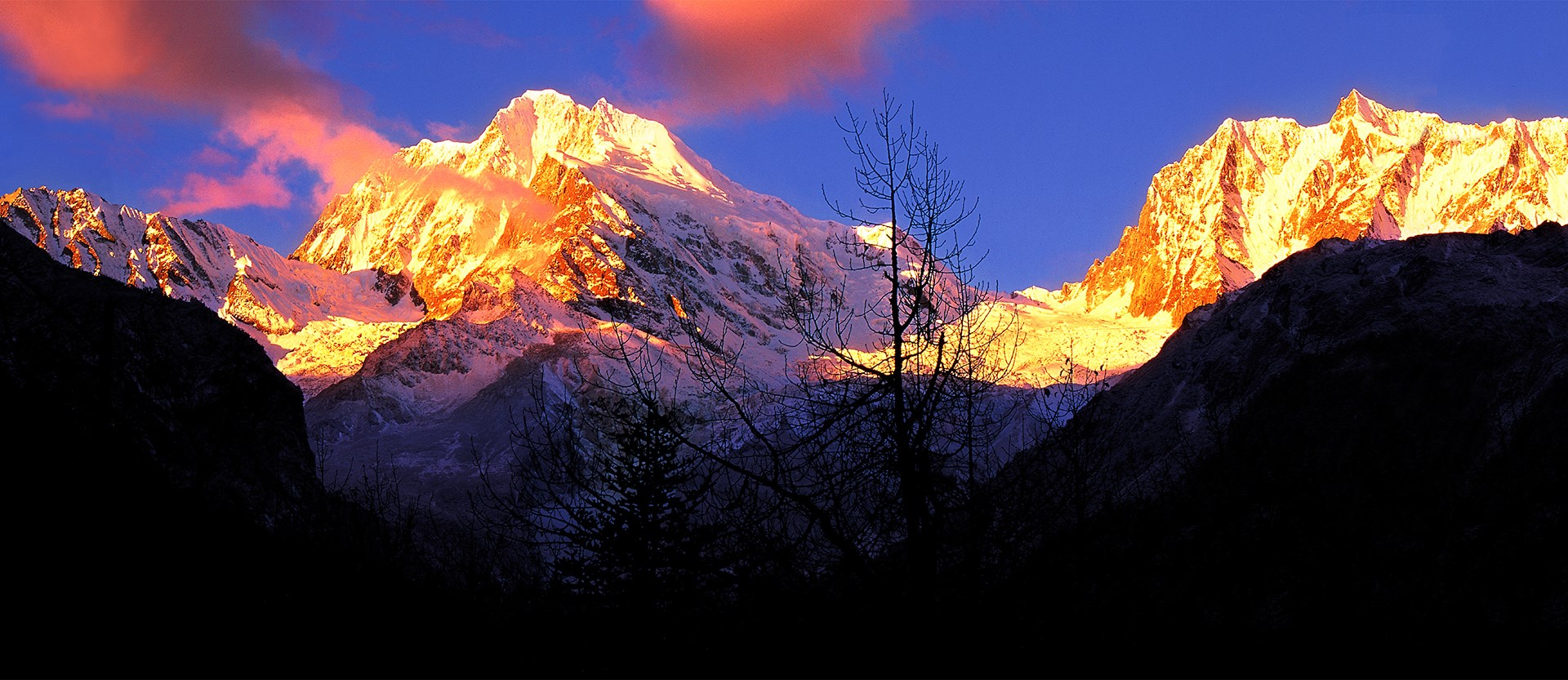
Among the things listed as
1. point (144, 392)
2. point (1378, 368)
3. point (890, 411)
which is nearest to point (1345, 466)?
point (1378, 368)

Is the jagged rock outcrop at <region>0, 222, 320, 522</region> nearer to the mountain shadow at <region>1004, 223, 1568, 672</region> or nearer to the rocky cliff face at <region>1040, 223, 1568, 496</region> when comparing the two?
the mountain shadow at <region>1004, 223, 1568, 672</region>

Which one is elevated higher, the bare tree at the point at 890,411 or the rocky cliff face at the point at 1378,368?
the rocky cliff face at the point at 1378,368

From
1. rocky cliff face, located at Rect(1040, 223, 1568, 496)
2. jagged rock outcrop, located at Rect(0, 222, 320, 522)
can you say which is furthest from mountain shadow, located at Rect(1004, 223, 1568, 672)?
jagged rock outcrop, located at Rect(0, 222, 320, 522)

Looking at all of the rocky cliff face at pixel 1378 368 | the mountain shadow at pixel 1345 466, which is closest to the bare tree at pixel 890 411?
the mountain shadow at pixel 1345 466

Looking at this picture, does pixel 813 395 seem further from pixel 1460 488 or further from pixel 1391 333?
pixel 1391 333

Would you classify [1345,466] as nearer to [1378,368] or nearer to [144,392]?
[1378,368]

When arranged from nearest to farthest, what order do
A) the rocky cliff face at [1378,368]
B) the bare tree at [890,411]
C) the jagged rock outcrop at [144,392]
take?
the bare tree at [890,411], the jagged rock outcrop at [144,392], the rocky cliff face at [1378,368]

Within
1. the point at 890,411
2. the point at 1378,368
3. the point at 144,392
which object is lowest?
the point at 890,411

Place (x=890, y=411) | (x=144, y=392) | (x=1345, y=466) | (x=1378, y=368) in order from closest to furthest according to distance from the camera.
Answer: (x=890, y=411)
(x=1345, y=466)
(x=1378, y=368)
(x=144, y=392)

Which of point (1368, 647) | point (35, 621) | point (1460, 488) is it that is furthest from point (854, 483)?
point (1460, 488)

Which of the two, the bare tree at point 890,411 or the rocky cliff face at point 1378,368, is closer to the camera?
the bare tree at point 890,411

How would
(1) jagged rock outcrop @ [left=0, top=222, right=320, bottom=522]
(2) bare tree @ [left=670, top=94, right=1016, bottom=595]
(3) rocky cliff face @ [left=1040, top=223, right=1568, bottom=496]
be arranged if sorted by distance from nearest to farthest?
(2) bare tree @ [left=670, top=94, right=1016, bottom=595], (1) jagged rock outcrop @ [left=0, top=222, right=320, bottom=522], (3) rocky cliff face @ [left=1040, top=223, right=1568, bottom=496]

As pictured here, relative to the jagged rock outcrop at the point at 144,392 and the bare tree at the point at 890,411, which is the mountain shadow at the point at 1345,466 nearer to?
the bare tree at the point at 890,411

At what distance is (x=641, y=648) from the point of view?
12.0m
